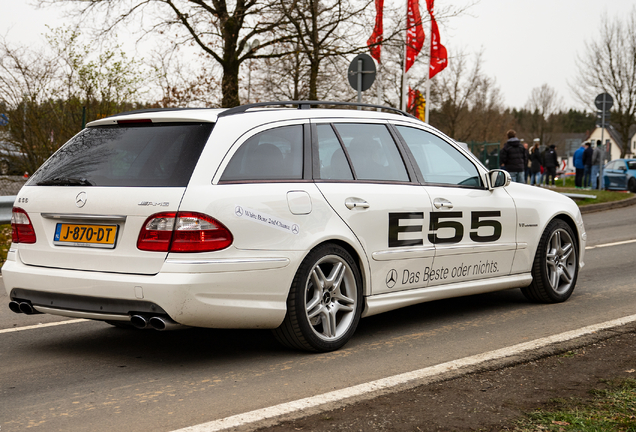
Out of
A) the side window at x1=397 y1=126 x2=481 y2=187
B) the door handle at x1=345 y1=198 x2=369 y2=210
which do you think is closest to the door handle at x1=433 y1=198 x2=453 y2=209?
the side window at x1=397 y1=126 x2=481 y2=187

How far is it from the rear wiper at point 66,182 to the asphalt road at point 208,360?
1131 millimetres

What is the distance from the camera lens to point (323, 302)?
16.3 ft

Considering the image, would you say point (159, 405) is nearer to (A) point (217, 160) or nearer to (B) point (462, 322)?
(A) point (217, 160)

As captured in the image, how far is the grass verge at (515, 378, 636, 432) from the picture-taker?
3.45m

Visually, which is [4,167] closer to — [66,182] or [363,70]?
[363,70]

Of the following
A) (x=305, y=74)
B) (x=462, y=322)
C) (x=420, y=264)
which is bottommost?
(x=462, y=322)

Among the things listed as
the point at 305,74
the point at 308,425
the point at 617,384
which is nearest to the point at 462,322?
the point at 617,384

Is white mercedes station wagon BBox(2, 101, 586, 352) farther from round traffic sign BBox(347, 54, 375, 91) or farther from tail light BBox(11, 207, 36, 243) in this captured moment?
round traffic sign BBox(347, 54, 375, 91)

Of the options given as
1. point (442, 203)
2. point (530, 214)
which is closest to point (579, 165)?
point (530, 214)

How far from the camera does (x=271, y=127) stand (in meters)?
4.97

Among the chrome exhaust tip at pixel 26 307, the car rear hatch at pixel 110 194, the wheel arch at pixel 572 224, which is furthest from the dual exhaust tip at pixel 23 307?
the wheel arch at pixel 572 224

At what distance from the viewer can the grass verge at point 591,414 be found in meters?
3.45

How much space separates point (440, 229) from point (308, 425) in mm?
2583

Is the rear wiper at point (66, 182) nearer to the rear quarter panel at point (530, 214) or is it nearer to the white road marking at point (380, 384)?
the white road marking at point (380, 384)
